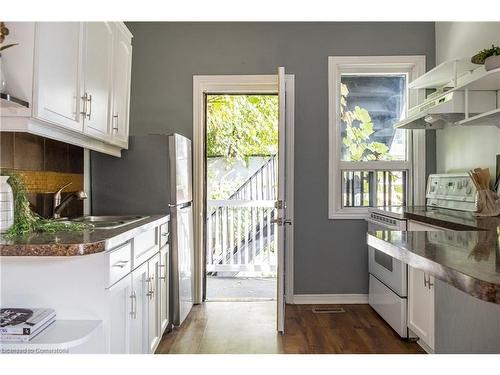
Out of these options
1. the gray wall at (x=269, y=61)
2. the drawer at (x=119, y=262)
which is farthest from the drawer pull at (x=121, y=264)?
the gray wall at (x=269, y=61)

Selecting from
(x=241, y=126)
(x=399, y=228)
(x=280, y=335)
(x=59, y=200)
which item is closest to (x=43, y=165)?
A: (x=59, y=200)

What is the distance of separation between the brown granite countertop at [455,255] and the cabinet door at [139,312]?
1312mm

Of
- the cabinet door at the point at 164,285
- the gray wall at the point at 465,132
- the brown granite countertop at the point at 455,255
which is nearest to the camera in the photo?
the brown granite countertop at the point at 455,255

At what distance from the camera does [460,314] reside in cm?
122

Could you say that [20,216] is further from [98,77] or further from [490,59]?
[490,59]

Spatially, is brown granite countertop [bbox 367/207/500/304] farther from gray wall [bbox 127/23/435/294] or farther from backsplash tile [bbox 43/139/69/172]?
gray wall [bbox 127/23/435/294]

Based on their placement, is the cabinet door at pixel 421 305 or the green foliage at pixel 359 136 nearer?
the cabinet door at pixel 421 305

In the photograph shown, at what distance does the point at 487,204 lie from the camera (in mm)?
2488

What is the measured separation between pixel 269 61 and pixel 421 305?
8.04 ft

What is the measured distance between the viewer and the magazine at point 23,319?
4.45ft

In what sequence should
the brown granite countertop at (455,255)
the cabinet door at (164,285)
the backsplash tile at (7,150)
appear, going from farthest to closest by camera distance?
1. the cabinet door at (164,285)
2. the backsplash tile at (7,150)
3. the brown granite countertop at (455,255)

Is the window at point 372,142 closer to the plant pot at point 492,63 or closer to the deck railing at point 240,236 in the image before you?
the plant pot at point 492,63
